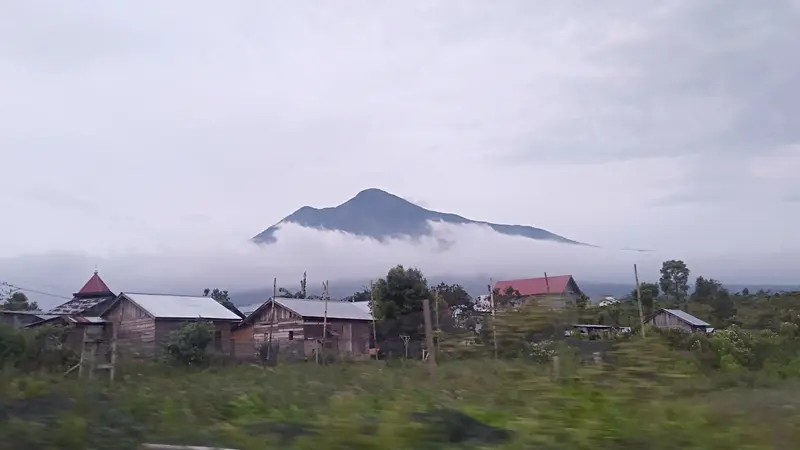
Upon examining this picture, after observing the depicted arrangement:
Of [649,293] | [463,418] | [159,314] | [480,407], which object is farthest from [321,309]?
[463,418]

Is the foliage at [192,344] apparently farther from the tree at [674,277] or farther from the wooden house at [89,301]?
the tree at [674,277]

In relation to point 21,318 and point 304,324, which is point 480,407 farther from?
point 304,324

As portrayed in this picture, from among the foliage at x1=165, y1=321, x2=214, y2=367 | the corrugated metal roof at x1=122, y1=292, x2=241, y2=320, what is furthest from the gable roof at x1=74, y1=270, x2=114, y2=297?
the foliage at x1=165, y1=321, x2=214, y2=367

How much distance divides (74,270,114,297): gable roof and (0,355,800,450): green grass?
3994 cm

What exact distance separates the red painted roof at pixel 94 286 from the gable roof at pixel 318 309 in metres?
14.7

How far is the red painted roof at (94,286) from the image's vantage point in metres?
45.3

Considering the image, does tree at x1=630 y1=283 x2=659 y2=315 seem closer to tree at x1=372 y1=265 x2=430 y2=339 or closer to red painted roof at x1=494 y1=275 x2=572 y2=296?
tree at x1=372 y1=265 x2=430 y2=339

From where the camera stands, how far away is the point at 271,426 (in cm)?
553

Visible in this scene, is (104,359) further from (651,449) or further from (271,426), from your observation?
(651,449)

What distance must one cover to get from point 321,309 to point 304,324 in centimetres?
356

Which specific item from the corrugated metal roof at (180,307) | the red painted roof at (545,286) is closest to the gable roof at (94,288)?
the corrugated metal roof at (180,307)

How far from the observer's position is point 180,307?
33312 millimetres

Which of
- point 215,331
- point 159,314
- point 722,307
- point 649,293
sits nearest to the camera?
point 215,331

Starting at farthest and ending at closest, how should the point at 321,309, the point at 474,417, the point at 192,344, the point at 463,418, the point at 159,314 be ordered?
the point at 321,309 → the point at 159,314 → the point at 192,344 → the point at 474,417 → the point at 463,418
